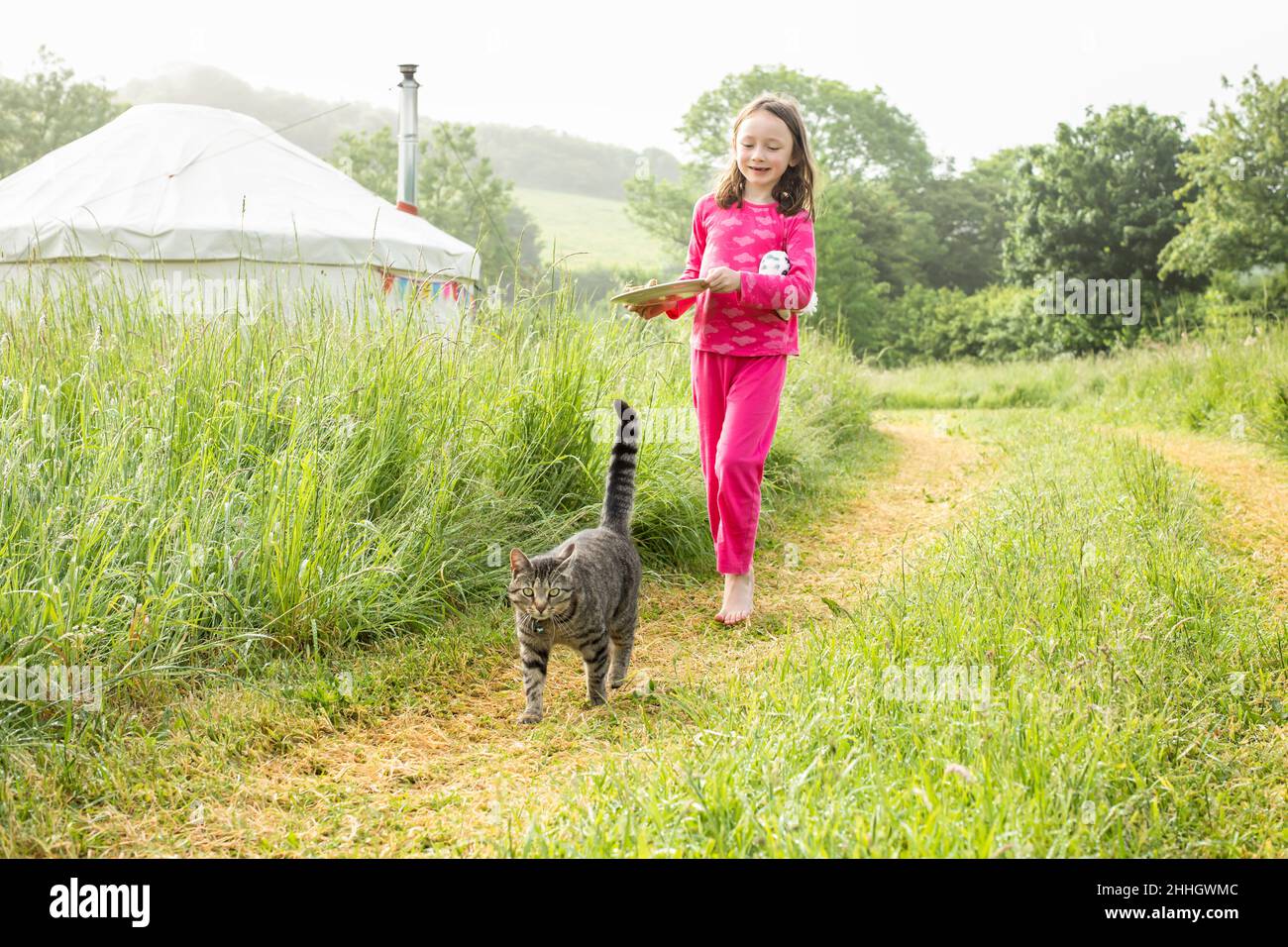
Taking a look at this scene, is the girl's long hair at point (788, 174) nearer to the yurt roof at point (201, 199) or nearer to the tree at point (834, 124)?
the yurt roof at point (201, 199)

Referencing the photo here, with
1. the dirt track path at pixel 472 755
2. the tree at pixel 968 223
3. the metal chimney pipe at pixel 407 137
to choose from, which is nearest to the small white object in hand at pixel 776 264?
the dirt track path at pixel 472 755

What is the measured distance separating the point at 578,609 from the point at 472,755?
0.44m

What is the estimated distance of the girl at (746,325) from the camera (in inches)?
124

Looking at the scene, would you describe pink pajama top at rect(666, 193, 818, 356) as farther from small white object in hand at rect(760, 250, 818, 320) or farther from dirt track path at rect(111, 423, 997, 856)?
dirt track path at rect(111, 423, 997, 856)

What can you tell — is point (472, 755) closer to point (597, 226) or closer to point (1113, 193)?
point (1113, 193)

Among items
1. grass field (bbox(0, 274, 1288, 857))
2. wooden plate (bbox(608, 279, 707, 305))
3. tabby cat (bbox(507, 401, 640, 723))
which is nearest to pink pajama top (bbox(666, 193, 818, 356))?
wooden plate (bbox(608, 279, 707, 305))

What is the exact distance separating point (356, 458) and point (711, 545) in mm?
1463

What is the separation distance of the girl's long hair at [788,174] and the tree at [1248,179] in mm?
12204

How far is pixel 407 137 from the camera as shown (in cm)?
1190

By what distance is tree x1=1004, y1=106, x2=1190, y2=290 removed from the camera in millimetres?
18672

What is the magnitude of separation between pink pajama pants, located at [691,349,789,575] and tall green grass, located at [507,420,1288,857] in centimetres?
47

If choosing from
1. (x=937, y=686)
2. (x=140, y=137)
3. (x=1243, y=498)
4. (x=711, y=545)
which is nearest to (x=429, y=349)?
(x=711, y=545)

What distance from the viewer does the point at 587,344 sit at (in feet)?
12.7
